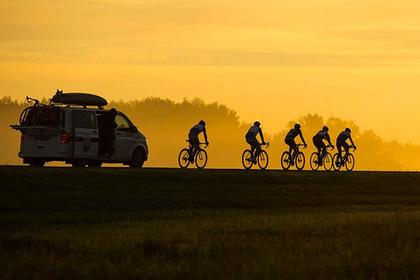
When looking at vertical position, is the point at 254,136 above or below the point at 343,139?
below

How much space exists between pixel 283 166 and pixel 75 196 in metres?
16.5

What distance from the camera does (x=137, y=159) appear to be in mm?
31578

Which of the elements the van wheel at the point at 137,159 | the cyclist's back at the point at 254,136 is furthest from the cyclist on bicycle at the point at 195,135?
the van wheel at the point at 137,159

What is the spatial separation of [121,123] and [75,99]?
1.94m

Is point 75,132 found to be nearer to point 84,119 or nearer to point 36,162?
point 84,119

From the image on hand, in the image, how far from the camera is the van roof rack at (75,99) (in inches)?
1180

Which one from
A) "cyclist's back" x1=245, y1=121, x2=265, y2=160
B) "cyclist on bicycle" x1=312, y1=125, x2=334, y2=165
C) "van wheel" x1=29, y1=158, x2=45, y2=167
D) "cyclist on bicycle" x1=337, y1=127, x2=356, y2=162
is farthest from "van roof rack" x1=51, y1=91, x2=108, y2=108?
"cyclist on bicycle" x1=337, y1=127, x2=356, y2=162

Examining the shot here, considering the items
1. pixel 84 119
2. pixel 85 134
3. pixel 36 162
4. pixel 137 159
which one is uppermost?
pixel 84 119

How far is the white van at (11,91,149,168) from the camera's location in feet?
94.7

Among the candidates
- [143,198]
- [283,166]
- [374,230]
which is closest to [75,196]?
[143,198]

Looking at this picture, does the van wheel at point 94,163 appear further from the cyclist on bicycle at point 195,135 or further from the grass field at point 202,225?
the cyclist on bicycle at point 195,135

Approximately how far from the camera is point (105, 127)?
2995cm

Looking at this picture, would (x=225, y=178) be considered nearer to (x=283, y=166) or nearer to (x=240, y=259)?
(x=283, y=166)

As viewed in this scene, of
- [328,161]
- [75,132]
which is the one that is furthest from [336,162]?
[75,132]
